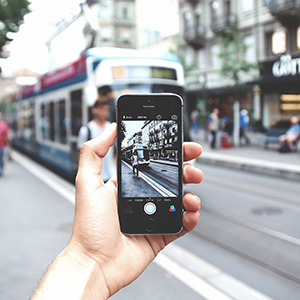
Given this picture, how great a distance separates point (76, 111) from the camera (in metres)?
9.53

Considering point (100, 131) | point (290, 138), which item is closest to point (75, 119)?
point (100, 131)

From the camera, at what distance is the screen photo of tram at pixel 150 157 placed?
214 cm

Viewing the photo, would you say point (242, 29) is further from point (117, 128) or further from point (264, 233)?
point (117, 128)

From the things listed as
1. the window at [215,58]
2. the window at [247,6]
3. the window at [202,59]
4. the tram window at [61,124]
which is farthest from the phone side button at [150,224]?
the window at [202,59]

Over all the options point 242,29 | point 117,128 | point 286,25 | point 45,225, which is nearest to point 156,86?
point 45,225

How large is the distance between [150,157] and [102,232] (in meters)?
0.49

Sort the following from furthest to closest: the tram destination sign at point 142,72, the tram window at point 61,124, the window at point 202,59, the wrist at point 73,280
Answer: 1. the window at point 202,59
2. the tram window at point 61,124
3. the tram destination sign at point 142,72
4. the wrist at point 73,280

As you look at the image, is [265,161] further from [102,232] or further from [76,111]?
[102,232]

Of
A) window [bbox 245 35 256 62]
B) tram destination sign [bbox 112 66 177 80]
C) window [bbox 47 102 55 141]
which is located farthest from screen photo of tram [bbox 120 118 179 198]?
window [bbox 245 35 256 62]

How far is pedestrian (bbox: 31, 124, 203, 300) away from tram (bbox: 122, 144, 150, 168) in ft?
0.65

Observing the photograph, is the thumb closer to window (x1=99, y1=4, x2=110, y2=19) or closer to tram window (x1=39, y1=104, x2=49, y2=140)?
tram window (x1=39, y1=104, x2=49, y2=140)

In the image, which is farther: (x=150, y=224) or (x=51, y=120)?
(x=51, y=120)

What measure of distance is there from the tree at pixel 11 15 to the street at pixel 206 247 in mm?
3171

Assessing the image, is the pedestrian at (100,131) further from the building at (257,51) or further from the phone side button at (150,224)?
the building at (257,51)
